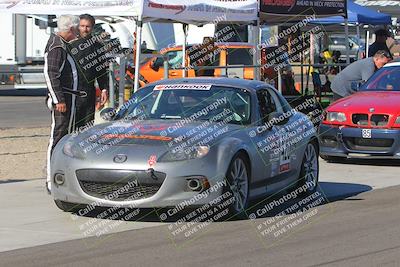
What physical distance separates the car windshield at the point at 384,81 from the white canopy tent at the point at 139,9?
282 cm

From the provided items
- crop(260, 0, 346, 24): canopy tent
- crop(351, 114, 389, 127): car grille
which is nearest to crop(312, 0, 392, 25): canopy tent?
crop(260, 0, 346, 24): canopy tent

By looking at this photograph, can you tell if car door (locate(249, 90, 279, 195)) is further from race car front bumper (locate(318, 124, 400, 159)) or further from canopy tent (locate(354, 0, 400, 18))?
canopy tent (locate(354, 0, 400, 18))

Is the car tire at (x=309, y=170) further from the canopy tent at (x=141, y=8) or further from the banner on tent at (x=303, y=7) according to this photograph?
the banner on tent at (x=303, y=7)

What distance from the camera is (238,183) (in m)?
9.67

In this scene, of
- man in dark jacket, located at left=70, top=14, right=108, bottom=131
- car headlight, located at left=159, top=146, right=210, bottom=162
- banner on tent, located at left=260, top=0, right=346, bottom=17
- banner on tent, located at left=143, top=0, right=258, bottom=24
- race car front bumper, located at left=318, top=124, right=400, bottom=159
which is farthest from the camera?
banner on tent, located at left=260, top=0, right=346, bottom=17

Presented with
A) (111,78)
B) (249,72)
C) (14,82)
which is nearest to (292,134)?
(111,78)

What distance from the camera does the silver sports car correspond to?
9.12m

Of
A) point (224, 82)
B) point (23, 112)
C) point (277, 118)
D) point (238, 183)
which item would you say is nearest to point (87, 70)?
point (224, 82)

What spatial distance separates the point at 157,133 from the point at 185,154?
494 millimetres

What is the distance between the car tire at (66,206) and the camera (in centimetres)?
967

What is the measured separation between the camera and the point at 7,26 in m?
31.6

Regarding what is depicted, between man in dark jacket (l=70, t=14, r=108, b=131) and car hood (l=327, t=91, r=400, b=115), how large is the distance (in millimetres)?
4752

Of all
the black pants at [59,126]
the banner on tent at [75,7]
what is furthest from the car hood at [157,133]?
the banner on tent at [75,7]

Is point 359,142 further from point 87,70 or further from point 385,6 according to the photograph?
point 385,6
